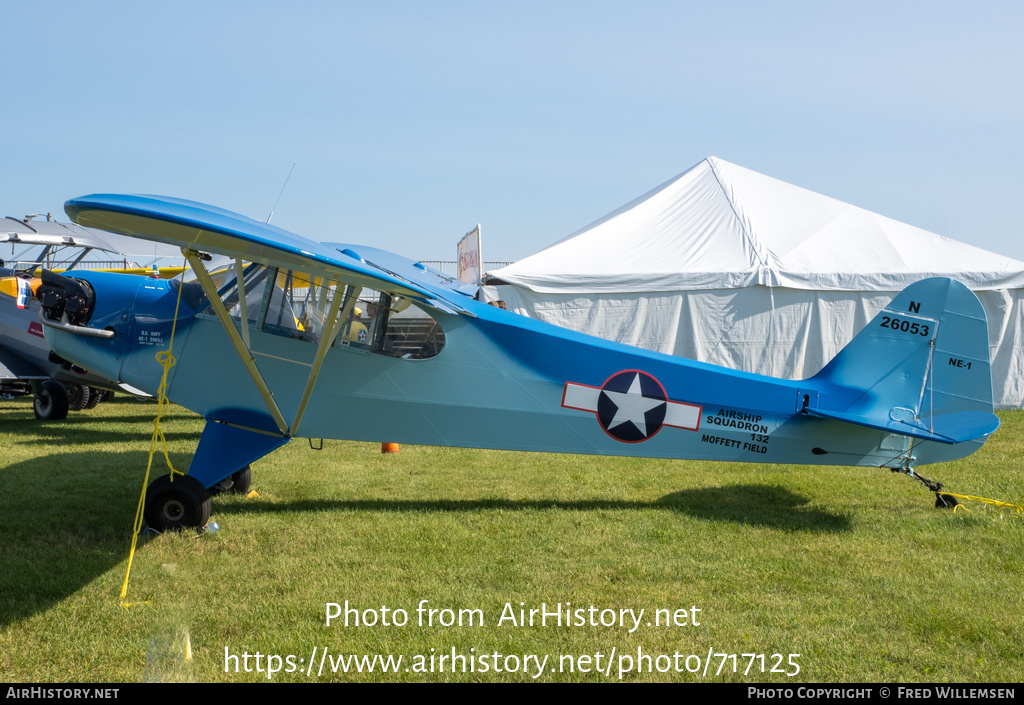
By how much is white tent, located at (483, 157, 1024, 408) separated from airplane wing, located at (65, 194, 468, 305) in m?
7.88

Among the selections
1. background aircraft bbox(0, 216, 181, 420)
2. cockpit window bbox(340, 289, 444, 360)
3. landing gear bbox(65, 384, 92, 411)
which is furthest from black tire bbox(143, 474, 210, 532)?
landing gear bbox(65, 384, 92, 411)

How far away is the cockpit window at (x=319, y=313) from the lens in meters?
5.50

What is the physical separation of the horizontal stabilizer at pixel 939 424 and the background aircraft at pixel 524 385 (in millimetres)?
23

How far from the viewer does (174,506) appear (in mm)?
5348

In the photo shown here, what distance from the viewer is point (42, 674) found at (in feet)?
11.3

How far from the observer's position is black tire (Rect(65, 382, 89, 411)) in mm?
11609

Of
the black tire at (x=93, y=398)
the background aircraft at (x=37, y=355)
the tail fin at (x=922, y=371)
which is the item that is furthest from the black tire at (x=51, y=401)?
the tail fin at (x=922, y=371)

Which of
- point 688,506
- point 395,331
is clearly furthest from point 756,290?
point 395,331

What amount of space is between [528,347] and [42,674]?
136 inches

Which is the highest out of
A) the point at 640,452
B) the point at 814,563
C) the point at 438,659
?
the point at 640,452

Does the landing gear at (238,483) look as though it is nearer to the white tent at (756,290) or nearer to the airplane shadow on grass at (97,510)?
the airplane shadow on grass at (97,510)

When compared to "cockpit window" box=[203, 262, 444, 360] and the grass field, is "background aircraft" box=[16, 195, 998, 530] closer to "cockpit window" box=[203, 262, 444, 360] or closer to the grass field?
"cockpit window" box=[203, 262, 444, 360]

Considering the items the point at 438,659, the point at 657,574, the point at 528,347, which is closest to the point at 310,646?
the point at 438,659

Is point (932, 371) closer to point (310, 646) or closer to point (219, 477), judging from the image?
point (310, 646)
